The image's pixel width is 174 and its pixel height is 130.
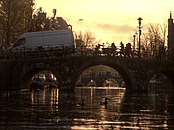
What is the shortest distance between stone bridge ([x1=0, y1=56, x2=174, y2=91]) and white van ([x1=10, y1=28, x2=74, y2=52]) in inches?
104

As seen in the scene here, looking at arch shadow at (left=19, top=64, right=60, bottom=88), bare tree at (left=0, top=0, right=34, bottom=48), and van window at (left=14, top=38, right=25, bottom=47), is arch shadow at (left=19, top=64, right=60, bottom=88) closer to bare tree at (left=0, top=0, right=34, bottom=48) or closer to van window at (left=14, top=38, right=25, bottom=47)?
van window at (left=14, top=38, right=25, bottom=47)

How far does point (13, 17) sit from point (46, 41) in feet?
34.9

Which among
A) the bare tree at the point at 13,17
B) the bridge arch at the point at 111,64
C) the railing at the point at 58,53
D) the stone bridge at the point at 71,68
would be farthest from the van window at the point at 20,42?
the bridge arch at the point at 111,64

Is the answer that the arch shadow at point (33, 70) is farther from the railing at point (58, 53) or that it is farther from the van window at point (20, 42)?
the van window at point (20, 42)

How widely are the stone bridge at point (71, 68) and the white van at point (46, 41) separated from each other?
265 cm

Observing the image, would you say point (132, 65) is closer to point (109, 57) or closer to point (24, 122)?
point (109, 57)

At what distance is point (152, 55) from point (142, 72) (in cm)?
366

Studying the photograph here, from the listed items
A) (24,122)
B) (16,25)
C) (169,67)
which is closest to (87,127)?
(24,122)

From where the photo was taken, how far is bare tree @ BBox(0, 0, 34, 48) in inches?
2571

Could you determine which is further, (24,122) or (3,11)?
(3,11)

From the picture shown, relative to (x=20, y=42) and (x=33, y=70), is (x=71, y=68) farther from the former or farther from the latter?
(x=20, y=42)

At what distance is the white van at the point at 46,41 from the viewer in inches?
2233

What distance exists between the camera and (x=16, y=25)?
67.4 metres

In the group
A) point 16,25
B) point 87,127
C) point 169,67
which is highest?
point 16,25
